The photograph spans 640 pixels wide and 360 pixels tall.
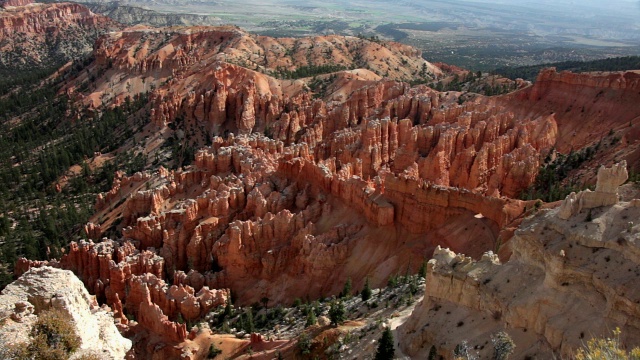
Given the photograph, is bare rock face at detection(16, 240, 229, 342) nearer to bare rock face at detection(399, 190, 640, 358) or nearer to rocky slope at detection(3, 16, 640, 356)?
rocky slope at detection(3, 16, 640, 356)

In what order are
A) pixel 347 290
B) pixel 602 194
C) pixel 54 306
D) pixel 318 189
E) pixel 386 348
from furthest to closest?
pixel 318 189
pixel 347 290
pixel 386 348
pixel 602 194
pixel 54 306

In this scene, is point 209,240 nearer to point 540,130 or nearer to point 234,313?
point 234,313

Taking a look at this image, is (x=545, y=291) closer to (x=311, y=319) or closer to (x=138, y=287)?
(x=311, y=319)

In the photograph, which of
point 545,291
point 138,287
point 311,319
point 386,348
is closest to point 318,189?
point 138,287

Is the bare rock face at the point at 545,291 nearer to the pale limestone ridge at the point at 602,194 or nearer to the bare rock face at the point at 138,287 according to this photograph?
the pale limestone ridge at the point at 602,194

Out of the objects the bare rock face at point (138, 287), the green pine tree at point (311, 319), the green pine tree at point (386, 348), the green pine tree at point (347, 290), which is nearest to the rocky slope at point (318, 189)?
the bare rock face at point (138, 287)
